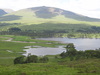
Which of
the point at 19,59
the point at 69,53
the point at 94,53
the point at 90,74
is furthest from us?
the point at 69,53

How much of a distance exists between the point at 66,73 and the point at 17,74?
68.4ft

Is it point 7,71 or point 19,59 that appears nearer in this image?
point 7,71

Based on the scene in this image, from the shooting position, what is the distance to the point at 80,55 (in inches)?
5236

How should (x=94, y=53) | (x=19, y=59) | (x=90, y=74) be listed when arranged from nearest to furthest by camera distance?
(x=90, y=74), (x=19, y=59), (x=94, y=53)

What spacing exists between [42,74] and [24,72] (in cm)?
808

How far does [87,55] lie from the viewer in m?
131

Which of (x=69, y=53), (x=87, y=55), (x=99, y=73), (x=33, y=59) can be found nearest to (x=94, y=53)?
(x=87, y=55)

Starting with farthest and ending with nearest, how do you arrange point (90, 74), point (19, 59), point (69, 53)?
point (69, 53) < point (19, 59) < point (90, 74)

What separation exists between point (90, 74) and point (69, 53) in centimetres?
6159

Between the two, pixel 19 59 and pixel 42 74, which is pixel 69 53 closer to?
pixel 19 59

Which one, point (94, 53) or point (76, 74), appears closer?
point (76, 74)

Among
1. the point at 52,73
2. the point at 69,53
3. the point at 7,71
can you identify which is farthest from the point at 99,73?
the point at 69,53

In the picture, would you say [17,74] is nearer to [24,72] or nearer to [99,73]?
[24,72]

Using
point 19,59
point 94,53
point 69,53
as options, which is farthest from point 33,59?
point 94,53
